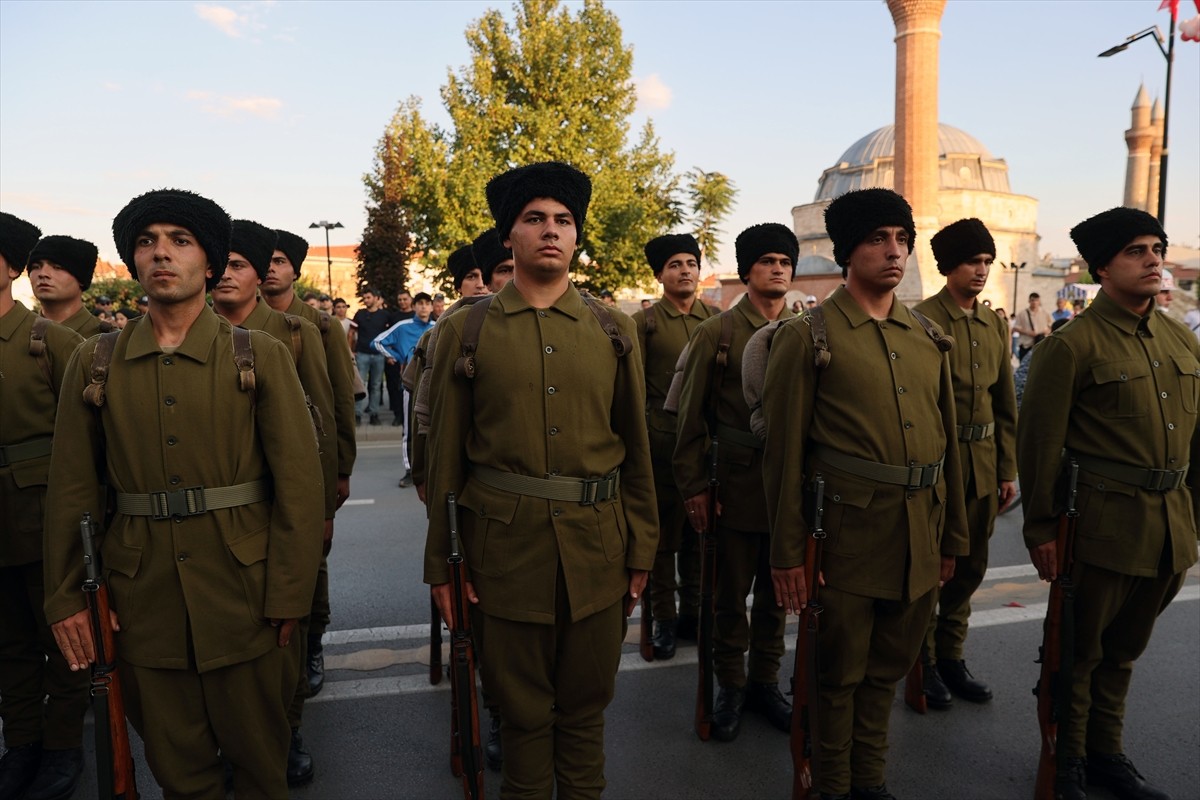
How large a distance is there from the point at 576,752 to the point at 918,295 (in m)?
38.6

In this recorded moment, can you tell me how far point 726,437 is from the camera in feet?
14.0

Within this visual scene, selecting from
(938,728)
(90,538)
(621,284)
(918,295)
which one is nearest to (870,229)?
(938,728)

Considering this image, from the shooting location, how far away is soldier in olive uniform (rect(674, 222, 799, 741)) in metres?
4.07

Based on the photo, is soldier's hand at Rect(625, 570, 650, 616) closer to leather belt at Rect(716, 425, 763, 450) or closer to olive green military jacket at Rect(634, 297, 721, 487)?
leather belt at Rect(716, 425, 763, 450)

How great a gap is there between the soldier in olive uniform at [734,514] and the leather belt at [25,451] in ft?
9.20

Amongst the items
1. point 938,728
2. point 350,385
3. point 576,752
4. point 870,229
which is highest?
point 870,229

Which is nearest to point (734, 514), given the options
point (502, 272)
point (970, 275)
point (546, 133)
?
point (970, 275)

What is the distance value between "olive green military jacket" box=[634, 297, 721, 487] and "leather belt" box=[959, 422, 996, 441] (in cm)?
160

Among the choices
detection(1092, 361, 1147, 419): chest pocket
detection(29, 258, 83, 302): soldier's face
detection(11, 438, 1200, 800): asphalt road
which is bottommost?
detection(11, 438, 1200, 800): asphalt road

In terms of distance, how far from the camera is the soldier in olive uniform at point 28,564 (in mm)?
3383

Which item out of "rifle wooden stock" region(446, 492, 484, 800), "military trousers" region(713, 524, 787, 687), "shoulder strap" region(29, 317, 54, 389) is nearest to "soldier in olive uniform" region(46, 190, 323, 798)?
"rifle wooden stock" region(446, 492, 484, 800)

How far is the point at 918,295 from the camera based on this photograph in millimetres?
38031

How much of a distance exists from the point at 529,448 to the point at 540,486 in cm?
13

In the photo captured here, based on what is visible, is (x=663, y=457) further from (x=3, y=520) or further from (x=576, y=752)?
(x=3, y=520)
